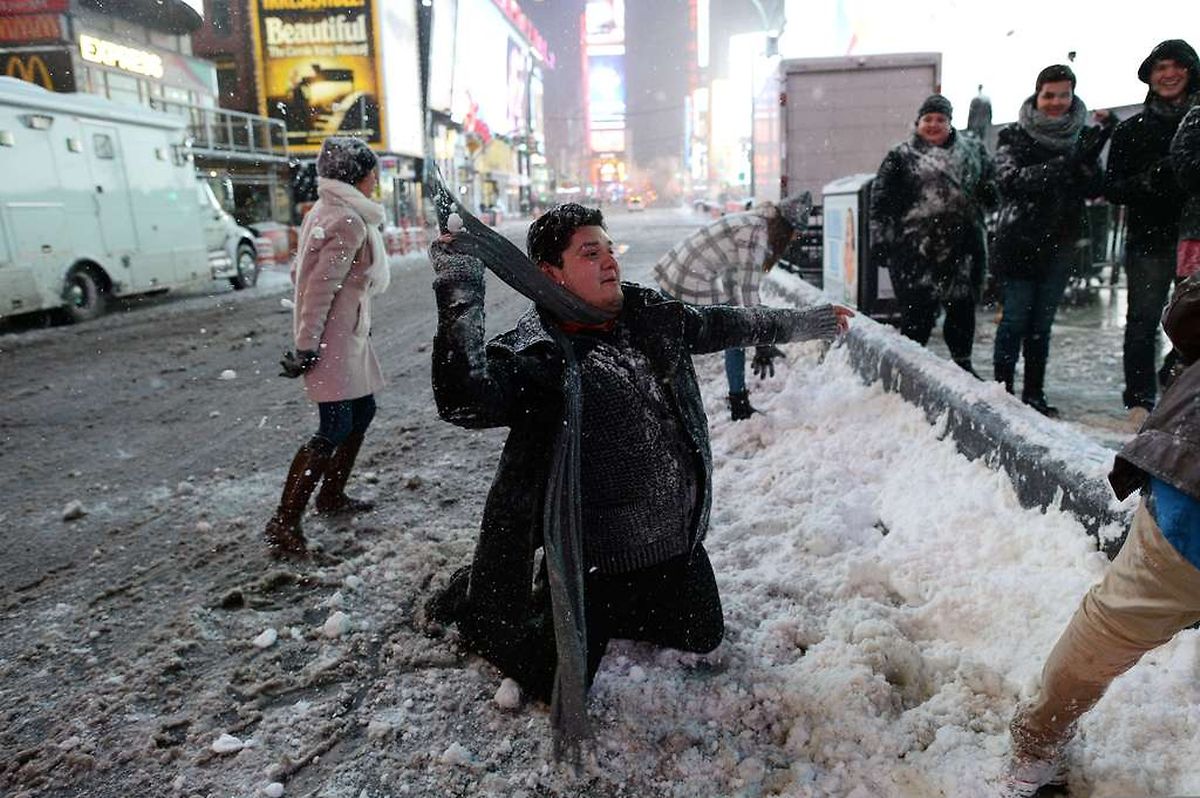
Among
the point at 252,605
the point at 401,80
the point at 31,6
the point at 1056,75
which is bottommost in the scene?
the point at 252,605

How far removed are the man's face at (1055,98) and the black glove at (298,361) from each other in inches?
175

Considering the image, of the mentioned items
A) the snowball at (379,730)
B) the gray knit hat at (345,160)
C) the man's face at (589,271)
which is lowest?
the snowball at (379,730)

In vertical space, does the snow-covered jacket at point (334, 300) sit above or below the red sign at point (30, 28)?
below

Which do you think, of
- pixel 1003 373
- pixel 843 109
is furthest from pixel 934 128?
A: pixel 843 109

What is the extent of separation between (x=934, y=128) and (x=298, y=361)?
4390 mm

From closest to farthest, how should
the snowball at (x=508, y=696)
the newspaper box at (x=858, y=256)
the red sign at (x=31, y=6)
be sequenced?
the snowball at (x=508, y=696), the newspaper box at (x=858, y=256), the red sign at (x=31, y=6)

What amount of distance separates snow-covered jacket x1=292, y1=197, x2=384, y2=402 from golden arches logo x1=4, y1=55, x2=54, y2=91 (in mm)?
25213

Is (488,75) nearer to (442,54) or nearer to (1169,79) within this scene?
(442,54)

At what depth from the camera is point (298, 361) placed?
Result: 3.93 m

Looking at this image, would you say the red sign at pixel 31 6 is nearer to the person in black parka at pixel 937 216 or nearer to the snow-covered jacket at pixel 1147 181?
the person in black parka at pixel 937 216

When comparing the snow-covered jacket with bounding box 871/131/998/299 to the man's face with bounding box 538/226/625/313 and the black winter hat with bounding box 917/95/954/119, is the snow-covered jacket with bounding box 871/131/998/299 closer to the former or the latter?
the black winter hat with bounding box 917/95/954/119

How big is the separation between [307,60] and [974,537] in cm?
4343

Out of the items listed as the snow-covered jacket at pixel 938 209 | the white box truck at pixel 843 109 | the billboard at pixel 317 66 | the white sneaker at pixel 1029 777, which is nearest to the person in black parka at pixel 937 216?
the snow-covered jacket at pixel 938 209

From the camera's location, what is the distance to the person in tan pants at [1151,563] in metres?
1.58
